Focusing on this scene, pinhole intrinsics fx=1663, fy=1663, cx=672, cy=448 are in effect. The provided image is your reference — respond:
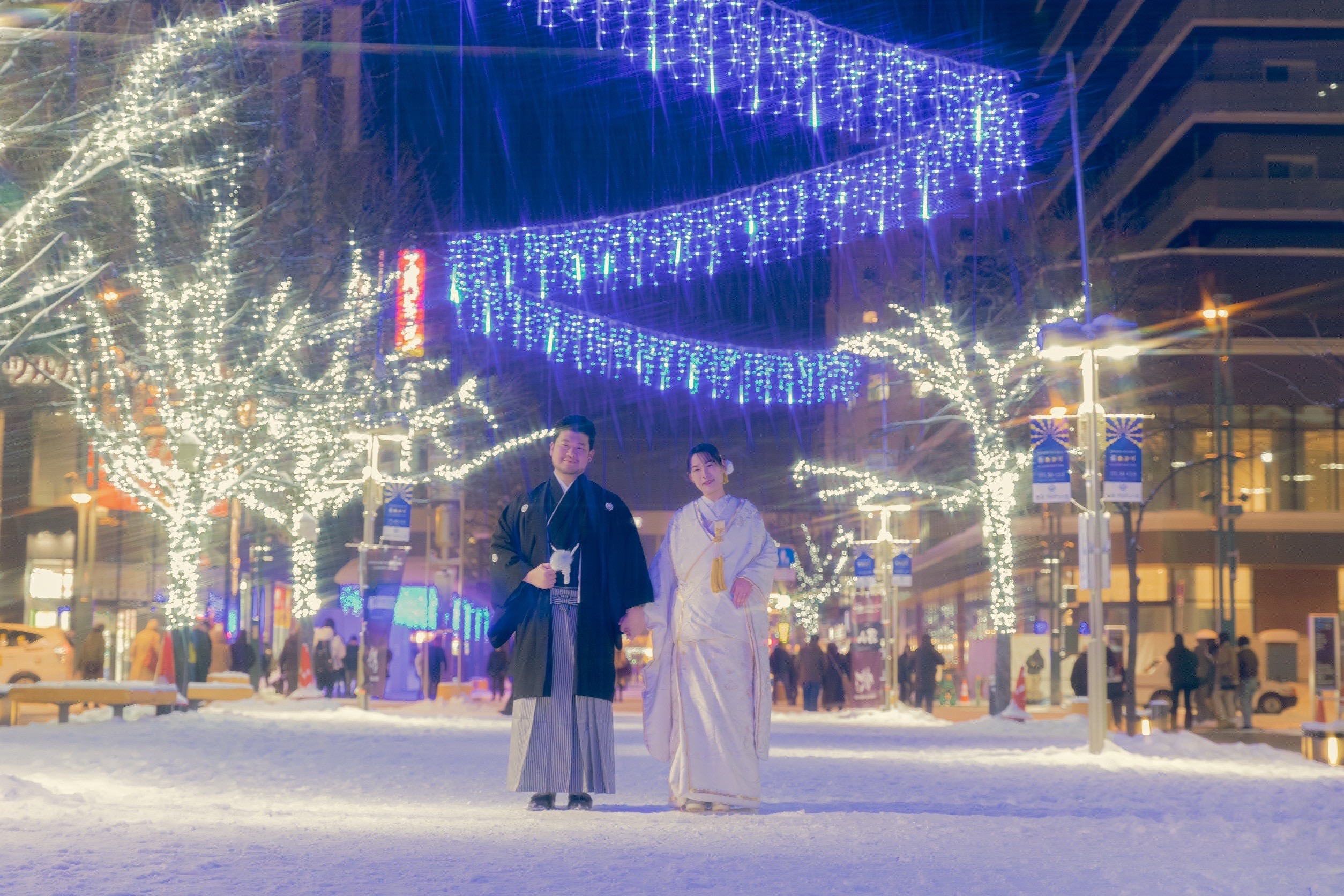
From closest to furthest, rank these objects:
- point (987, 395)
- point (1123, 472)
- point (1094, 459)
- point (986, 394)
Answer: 1. point (1094, 459)
2. point (1123, 472)
3. point (987, 395)
4. point (986, 394)

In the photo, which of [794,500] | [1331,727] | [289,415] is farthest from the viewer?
[794,500]

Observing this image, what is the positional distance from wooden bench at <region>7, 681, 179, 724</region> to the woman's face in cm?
1535

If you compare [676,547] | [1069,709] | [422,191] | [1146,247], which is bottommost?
[1069,709]

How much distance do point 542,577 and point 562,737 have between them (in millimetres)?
898

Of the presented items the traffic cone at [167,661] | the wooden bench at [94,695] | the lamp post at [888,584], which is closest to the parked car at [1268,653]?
the lamp post at [888,584]

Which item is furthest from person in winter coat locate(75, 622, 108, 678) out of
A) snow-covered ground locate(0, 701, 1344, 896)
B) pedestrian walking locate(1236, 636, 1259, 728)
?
pedestrian walking locate(1236, 636, 1259, 728)

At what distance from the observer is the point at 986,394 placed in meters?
33.8

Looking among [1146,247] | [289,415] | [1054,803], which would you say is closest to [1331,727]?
[1054,803]

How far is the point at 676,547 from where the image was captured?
386 inches

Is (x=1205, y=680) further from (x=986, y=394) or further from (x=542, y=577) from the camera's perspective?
(x=542, y=577)

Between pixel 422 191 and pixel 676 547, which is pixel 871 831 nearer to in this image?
pixel 676 547

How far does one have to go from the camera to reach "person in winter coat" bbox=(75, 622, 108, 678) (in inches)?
1230

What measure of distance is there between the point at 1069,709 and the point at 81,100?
73.1 feet

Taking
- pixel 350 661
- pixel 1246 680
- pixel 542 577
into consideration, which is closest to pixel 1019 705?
pixel 1246 680
